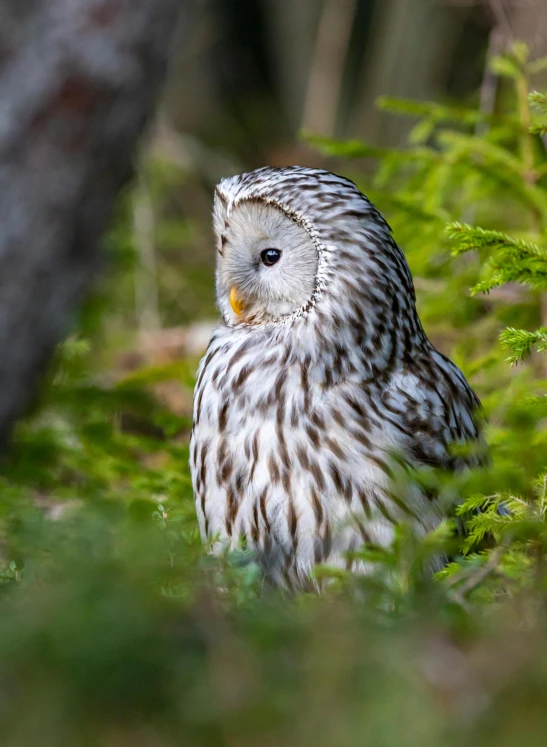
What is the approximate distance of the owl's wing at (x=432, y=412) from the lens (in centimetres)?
289

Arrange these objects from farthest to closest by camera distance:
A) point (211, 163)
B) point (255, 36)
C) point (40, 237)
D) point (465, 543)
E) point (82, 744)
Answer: point (255, 36), point (211, 163), point (40, 237), point (465, 543), point (82, 744)

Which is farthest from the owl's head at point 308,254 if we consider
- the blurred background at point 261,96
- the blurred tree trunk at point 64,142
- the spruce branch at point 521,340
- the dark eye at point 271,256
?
the blurred background at point 261,96

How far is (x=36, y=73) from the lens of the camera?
22.4 ft

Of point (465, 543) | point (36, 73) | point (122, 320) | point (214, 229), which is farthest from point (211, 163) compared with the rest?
point (465, 543)

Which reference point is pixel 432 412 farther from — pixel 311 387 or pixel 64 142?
pixel 64 142

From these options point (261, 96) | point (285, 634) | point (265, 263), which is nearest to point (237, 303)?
point (265, 263)

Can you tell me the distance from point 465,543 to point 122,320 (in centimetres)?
697

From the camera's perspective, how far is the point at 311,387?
9.49 feet

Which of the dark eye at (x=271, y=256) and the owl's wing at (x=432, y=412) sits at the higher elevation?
Answer: the dark eye at (x=271, y=256)

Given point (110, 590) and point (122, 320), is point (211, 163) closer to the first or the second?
point (122, 320)

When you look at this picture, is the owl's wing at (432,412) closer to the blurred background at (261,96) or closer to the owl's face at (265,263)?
the owl's face at (265,263)

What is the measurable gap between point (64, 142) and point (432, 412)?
15.4 ft

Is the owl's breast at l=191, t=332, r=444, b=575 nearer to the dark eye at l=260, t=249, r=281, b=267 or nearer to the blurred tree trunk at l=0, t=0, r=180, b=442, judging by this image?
the dark eye at l=260, t=249, r=281, b=267

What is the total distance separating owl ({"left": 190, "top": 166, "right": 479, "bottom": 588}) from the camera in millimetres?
2756
